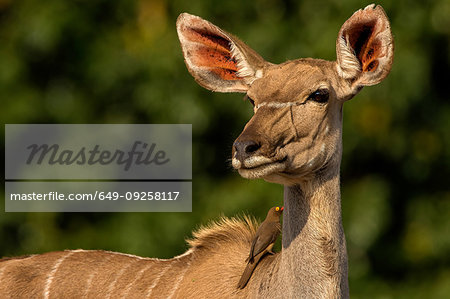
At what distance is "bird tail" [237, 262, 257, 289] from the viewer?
386 cm

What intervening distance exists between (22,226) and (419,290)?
3636 mm

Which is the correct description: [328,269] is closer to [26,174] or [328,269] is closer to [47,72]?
[26,174]

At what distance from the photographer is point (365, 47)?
3770 mm

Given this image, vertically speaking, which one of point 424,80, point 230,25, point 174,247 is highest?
point 230,25

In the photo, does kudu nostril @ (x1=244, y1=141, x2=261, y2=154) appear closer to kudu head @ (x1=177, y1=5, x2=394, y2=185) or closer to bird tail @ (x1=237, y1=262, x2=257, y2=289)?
kudu head @ (x1=177, y1=5, x2=394, y2=185)

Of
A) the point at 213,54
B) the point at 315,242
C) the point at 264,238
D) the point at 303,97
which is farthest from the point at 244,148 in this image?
the point at 213,54

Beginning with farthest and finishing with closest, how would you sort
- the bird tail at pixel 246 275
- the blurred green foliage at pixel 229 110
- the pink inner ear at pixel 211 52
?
the blurred green foliage at pixel 229 110 < the pink inner ear at pixel 211 52 < the bird tail at pixel 246 275

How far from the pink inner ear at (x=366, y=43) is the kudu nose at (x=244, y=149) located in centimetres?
66

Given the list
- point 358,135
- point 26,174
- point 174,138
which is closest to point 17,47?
point 26,174

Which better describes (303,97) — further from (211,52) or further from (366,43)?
(211,52)

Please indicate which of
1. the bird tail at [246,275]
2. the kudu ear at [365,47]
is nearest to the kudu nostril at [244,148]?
the kudu ear at [365,47]

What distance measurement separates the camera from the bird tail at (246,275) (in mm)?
3861

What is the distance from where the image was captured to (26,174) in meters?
8.46

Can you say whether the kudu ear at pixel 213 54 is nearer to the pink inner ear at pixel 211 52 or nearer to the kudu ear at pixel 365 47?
the pink inner ear at pixel 211 52
